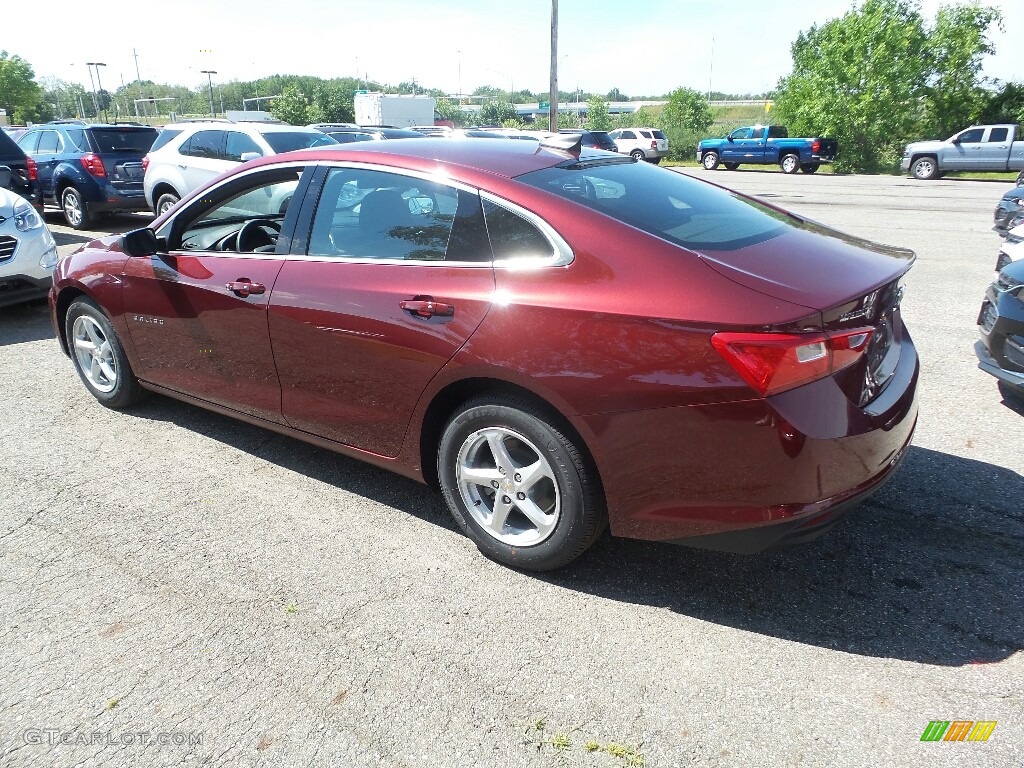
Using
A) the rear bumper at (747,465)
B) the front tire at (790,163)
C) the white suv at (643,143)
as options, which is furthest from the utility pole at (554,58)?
the rear bumper at (747,465)

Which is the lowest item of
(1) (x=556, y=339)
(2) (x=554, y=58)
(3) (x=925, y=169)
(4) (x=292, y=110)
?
(3) (x=925, y=169)

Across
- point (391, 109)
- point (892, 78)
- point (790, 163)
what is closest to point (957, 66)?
point (892, 78)

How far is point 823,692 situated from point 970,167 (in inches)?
1096

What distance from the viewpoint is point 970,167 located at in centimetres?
2491

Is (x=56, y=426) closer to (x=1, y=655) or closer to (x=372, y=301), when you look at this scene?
(x=1, y=655)

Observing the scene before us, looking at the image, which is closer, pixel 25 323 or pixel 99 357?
pixel 99 357

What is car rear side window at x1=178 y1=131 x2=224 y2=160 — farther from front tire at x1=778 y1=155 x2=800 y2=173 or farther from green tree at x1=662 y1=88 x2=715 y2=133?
green tree at x1=662 y1=88 x2=715 y2=133

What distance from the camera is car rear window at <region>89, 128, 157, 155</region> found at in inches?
506

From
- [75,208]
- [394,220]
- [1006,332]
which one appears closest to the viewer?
[394,220]

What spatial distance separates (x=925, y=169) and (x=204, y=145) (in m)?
23.6

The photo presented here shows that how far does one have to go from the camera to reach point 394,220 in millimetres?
3365

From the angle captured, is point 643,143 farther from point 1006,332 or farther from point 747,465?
point 747,465

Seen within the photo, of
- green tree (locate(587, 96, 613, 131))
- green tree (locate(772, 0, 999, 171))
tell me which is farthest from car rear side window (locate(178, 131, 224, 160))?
green tree (locate(587, 96, 613, 131))

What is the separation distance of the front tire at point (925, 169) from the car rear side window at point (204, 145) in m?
23.3
